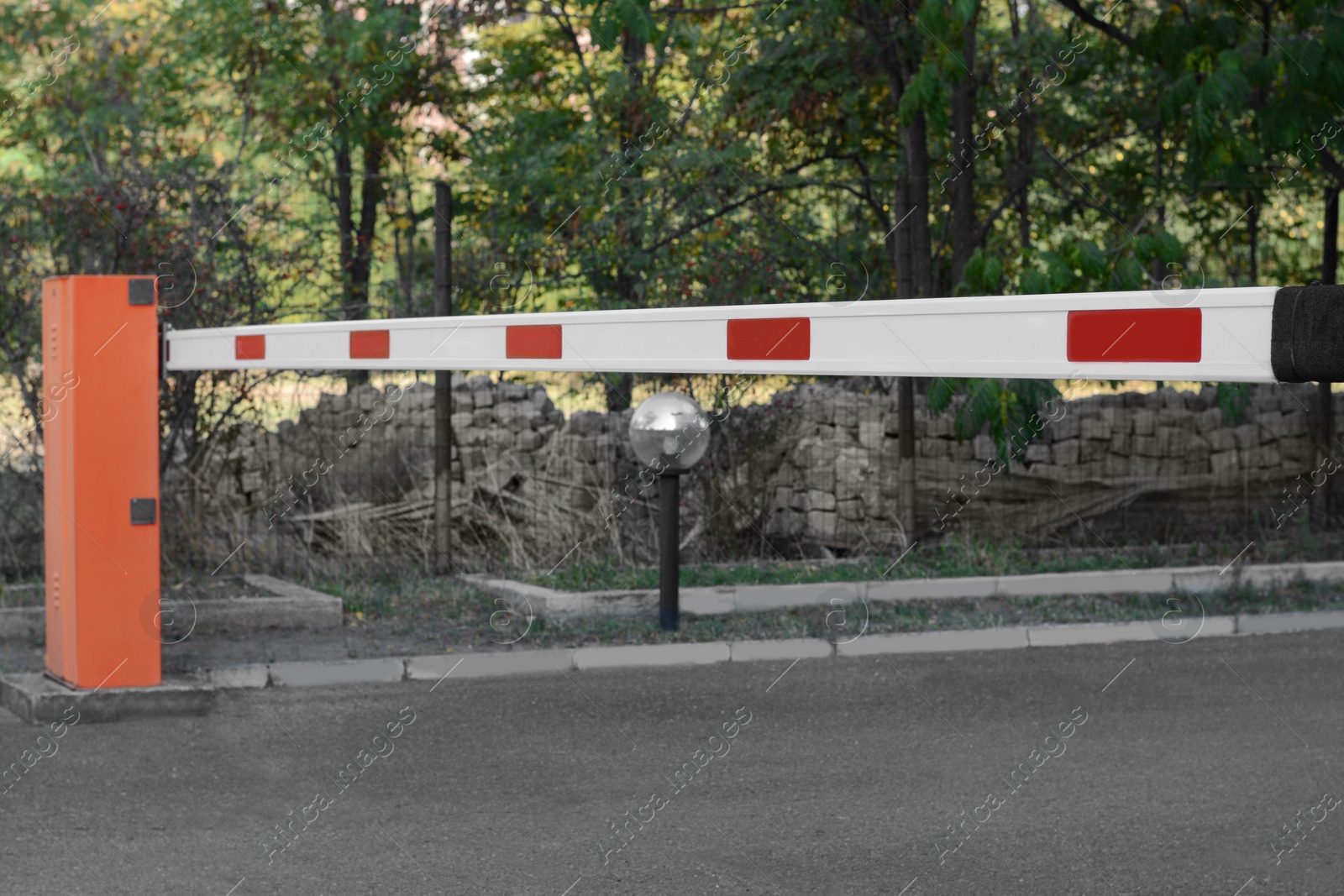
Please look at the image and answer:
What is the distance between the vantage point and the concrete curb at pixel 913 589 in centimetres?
827

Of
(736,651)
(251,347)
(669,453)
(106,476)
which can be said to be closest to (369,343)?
(251,347)

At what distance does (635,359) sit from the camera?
448 centimetres

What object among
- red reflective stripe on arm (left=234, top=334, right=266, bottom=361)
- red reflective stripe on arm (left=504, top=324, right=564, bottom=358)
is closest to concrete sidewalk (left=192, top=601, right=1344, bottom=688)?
red reflective stripe on arm (left=234, top=334, right=266, bottom=361)

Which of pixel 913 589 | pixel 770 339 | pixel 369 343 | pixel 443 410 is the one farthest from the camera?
pixel 443 410

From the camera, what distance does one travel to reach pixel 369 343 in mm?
5691

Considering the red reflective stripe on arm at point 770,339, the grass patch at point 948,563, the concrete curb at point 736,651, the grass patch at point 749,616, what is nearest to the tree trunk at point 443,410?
the grass patch at point 749,616

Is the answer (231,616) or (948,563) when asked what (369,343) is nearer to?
(231,616)

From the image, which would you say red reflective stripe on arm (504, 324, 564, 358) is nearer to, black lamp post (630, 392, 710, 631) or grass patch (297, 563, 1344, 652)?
grass patch (297, 563, 1344, 652)

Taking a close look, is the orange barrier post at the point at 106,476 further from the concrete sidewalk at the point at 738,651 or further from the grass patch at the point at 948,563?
the grass patch at the point at 948,563

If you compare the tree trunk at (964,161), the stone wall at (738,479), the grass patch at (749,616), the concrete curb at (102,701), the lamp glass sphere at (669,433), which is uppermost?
the tree trunk at (964,161)

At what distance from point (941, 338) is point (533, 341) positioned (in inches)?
70.3

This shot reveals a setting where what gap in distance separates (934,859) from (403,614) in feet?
14.7

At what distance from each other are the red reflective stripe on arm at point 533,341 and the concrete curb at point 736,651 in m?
2.37

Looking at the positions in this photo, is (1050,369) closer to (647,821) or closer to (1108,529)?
(647,821)
